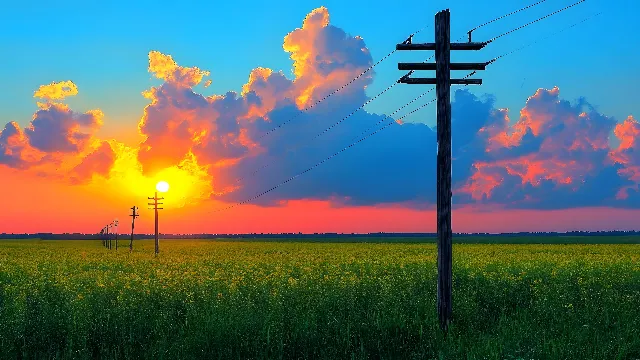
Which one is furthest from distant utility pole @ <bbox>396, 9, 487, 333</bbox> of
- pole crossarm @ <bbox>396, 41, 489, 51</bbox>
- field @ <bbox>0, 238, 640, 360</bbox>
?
field @ <bbox>0, 238, 640, 360</bbox>

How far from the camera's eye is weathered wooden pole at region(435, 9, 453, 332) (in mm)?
15031

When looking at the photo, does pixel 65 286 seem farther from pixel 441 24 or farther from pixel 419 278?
pixel 441 24

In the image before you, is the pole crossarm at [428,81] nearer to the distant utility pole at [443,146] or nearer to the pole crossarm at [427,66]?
the distant utility pole at [443,146]

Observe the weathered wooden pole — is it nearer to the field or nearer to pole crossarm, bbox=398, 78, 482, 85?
pole crossarm, bbox=398, 78, 482, 85

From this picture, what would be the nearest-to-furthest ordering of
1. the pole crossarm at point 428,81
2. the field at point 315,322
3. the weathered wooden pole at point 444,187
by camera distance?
the field at point 315,322, the weathered wooden pole at point 444,187, the pole crossarm at point 428,81

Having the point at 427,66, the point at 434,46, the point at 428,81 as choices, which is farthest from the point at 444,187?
the point at 434,46

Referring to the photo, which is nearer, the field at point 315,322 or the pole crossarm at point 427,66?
the field at point 315,322

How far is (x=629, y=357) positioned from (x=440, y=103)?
735cm

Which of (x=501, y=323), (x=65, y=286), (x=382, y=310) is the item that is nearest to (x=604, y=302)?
(x=501, y=323)

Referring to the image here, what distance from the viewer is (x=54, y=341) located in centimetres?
1438

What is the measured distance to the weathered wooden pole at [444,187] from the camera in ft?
49.3

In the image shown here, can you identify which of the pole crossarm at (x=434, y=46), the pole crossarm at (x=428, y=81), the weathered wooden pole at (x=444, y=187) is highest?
the pole crossarm at (x=434, y=46)

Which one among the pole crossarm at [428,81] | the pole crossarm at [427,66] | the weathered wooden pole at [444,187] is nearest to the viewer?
the weathered wooden pole at [444,187]

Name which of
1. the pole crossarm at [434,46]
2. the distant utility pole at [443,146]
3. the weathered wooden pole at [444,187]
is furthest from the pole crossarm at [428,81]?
the pole crossarm at [434,46]
